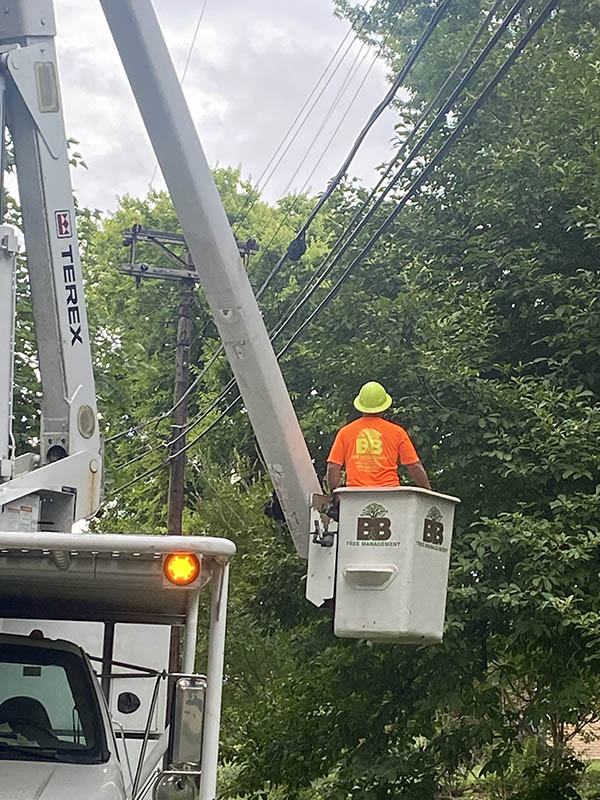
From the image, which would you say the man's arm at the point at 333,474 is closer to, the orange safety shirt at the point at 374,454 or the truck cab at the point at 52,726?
the orange safety shirt at the point at 374,454

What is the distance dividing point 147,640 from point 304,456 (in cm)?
176

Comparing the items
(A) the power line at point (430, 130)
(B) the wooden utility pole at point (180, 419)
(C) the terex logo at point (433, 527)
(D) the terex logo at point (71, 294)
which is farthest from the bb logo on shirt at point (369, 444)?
(B) the wooden utility pole at point (180, 419)

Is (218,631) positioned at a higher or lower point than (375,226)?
lower

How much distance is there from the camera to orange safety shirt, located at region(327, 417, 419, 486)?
7203 mm

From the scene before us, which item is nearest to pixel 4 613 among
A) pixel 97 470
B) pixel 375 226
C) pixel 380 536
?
pixel 97 470

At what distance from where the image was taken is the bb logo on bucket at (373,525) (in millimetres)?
6316

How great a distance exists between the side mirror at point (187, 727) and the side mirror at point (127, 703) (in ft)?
10.9

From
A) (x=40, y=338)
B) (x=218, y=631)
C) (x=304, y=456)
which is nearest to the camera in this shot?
(x=218, y=631)

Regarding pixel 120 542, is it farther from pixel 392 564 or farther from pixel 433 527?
pixel 433 527

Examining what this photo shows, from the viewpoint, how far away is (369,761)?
36.6 feet

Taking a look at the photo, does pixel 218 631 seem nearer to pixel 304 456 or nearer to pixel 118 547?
pixel 118 547

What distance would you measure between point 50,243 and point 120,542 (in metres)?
3.19

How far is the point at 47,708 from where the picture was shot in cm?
524

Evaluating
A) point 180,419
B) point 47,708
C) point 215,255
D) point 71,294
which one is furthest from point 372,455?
point 180,419
